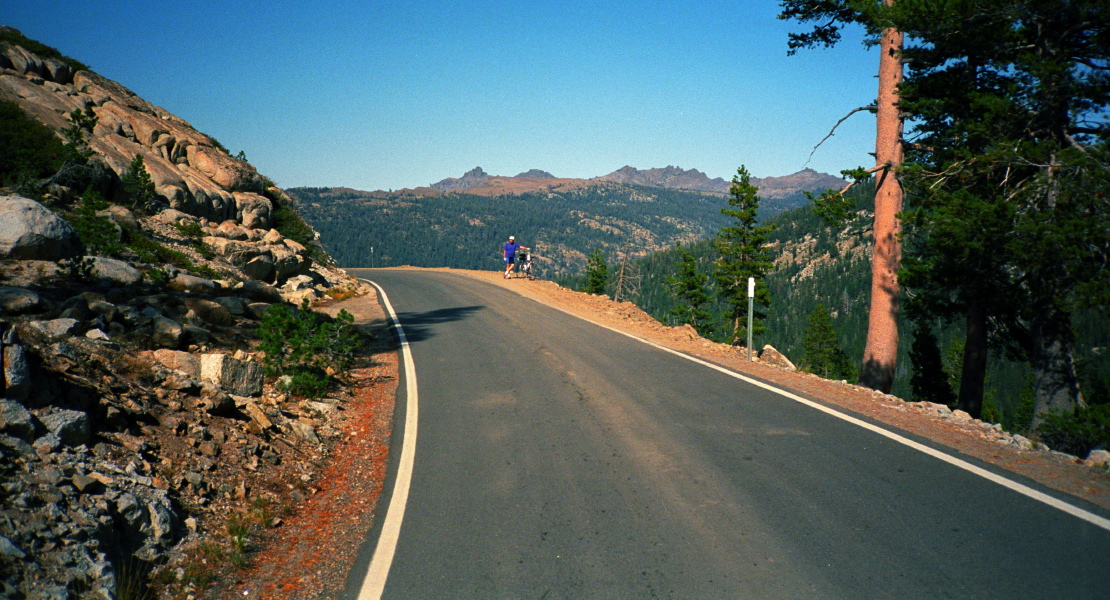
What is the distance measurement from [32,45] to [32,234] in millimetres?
19825

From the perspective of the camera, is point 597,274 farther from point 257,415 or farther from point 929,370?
point 257,415

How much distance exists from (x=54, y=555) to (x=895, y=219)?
Result: 14932 millimetres

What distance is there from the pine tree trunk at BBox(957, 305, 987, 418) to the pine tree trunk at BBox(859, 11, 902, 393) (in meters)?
2.95

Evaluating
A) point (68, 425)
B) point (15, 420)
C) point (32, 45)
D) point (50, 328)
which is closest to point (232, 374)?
point (50, 328)

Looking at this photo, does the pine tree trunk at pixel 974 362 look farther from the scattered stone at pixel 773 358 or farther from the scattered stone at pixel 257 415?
the scattered stone at pixel 257 415

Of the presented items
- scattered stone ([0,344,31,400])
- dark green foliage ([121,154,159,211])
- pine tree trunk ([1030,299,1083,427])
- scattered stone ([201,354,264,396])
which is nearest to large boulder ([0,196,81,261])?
scattered stone ([201,354,264,396])

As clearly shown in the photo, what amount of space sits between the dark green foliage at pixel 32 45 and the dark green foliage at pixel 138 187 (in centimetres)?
984

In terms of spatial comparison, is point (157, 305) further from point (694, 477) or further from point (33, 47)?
point (33, 47)

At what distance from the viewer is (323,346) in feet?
29.7

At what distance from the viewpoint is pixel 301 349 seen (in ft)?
28.3

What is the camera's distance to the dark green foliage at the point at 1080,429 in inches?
354

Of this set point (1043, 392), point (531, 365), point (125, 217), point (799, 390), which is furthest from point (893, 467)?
point (125, 217)

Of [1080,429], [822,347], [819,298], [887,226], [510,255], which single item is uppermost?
[887,226]

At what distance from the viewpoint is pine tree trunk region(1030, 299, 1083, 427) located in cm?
1177
